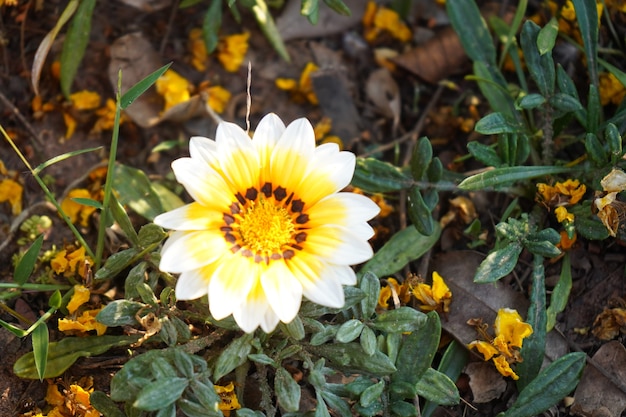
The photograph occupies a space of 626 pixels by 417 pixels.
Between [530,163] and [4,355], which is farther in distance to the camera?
[530,163]

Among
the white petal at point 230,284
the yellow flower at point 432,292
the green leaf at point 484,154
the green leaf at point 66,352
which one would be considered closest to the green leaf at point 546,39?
the green leaf at point 484,154

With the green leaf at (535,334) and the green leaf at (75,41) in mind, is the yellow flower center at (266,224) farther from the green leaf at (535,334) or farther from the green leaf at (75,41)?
the green leaf at (75,41)

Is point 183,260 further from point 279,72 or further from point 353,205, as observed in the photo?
point 279,72

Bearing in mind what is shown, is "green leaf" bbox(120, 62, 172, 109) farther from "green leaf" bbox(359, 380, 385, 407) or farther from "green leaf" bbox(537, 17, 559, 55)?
"green leaf" bbox(537, 17, 559, 55)

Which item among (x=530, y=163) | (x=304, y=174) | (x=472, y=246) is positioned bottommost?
(x=472, y=246)

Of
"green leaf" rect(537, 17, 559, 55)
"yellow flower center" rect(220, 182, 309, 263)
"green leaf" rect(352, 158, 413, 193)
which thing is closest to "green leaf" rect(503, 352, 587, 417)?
"green leaf" rect(352, 158, 413, 193)

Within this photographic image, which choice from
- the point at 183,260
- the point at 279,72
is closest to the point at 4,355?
the point at 183,260
